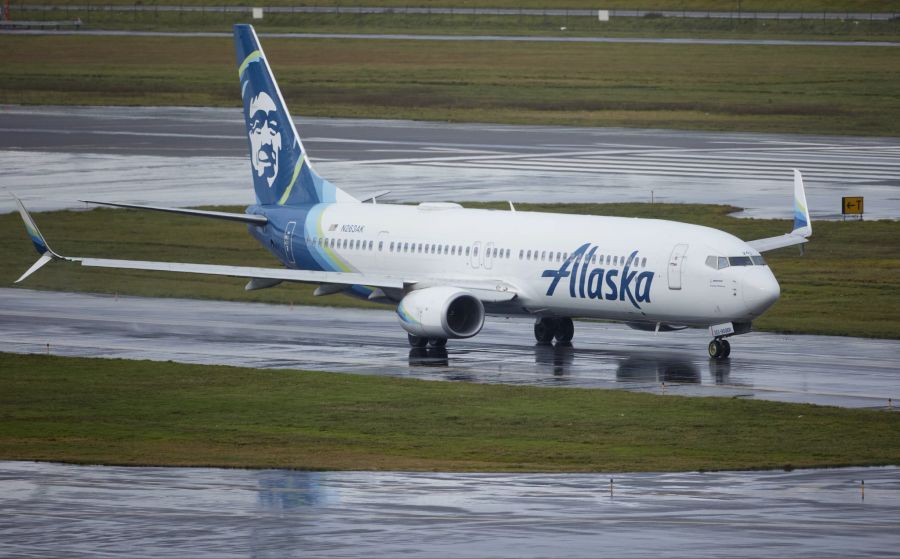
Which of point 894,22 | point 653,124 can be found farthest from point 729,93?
point 894,22

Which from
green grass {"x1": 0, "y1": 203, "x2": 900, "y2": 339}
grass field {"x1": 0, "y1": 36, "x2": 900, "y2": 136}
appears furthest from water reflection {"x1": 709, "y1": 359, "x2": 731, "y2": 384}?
grass field {"x1": 0, "y1": 36, "x2": 900, "y2": 136}

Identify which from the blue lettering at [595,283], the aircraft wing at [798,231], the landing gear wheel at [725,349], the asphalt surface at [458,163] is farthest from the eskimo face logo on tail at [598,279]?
the asphalt surface at [458,163]

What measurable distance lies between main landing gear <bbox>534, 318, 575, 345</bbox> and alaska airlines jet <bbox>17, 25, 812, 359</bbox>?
0.09ft

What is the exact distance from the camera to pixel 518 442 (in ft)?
120

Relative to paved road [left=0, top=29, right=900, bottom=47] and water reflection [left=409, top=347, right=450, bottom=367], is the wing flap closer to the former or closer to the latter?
water reflection [left=409, top=347, right=450, bottom=367]

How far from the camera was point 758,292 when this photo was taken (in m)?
46.6

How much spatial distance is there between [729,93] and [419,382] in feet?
284

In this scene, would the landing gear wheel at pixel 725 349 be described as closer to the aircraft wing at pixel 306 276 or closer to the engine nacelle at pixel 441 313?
the aircraft wing at pixel 306 276

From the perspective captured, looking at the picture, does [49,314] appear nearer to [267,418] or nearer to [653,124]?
[267,418]

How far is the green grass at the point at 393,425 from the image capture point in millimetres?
34469

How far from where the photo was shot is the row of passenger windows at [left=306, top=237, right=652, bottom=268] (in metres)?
48.4

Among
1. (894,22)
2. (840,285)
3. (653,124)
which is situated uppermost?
(894,22)

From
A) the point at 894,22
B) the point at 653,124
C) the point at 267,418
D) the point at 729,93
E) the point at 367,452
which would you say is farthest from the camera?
the point at 894,22

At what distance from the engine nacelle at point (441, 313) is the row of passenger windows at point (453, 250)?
184cm
